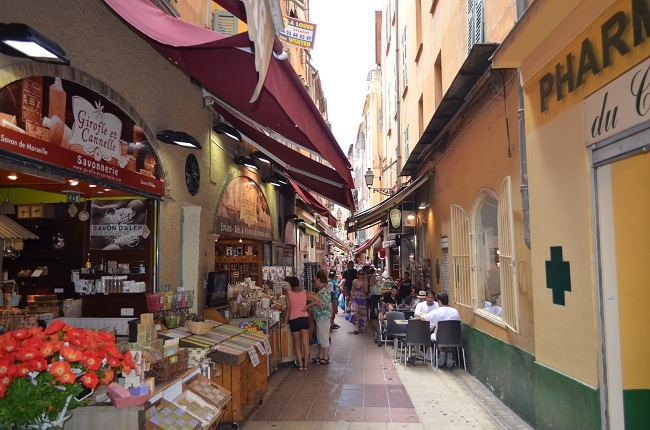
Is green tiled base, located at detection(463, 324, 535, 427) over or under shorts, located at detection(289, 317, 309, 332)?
under

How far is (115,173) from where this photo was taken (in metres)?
5.54

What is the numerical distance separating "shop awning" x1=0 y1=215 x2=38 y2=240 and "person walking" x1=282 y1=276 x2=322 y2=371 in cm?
430

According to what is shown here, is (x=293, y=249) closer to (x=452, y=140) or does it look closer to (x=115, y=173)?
(x=452, y=140)

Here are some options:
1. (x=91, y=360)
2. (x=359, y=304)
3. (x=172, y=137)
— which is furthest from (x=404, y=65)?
(x=91, y=360)

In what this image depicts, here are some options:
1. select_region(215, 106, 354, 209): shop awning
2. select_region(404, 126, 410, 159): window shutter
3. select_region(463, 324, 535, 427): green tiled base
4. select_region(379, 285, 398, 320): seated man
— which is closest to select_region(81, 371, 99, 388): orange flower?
select_region(463, 324, 535, 427): green tiled base

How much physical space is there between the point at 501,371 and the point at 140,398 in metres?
5.09

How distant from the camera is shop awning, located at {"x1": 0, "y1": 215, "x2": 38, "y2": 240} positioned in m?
7.57

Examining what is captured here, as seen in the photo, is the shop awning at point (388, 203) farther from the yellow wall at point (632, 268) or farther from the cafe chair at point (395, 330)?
the yellow wall at point (632, 268)

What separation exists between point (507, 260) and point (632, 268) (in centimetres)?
266

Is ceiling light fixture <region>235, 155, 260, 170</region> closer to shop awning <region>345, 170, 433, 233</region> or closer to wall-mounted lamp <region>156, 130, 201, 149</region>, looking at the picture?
wall-mounted lamp <region>156, 130, 201, 149</region>

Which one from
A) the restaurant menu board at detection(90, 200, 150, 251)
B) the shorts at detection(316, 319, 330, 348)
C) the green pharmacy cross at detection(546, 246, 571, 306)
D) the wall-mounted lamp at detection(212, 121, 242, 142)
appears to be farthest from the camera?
the shorts at detection(316, 319, 330, 348)

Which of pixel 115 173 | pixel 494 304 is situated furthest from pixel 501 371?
pixel 115 173

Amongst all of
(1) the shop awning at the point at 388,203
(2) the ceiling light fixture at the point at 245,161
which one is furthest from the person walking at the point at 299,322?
(1) the shop awning at the point at 388,203

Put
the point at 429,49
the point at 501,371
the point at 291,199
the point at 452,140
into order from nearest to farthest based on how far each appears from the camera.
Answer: the point at 501,371, the point at 452,140, the point at 429,49, the point at 291,199
